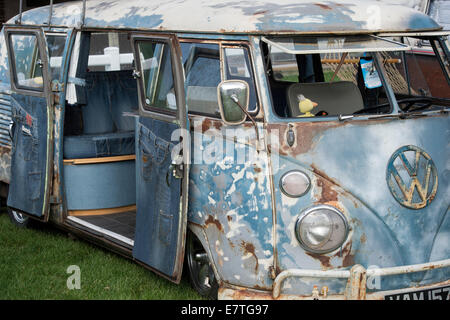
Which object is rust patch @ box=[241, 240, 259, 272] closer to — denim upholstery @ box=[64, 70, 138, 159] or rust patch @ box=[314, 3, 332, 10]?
rust patch @ box=[314, 3, 332, 10]

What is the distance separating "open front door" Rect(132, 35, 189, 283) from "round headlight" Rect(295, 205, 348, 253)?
0.81 metres

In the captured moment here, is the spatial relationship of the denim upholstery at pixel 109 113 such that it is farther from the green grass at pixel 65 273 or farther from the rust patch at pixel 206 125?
the rust patch at pixel 206 125

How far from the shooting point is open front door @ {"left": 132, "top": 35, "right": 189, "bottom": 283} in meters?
5.23

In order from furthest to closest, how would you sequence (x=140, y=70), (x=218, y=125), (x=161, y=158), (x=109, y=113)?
(x=109, y=113) → (x=140, y=70) → (x=161, y=158) → (x=218, y=125)

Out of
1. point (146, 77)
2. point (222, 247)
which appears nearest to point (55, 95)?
point (146, 77)

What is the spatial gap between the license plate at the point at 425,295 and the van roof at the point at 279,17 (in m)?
1.63

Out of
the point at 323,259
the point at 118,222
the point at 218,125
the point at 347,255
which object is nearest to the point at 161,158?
the point at 218,125

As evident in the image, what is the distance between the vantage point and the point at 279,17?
4.93m

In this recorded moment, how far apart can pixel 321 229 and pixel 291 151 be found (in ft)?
1.65

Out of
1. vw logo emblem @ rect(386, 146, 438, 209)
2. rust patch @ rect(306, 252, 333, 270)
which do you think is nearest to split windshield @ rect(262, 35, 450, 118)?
vw logo emblem @ rect(386, 146, 438, 209)

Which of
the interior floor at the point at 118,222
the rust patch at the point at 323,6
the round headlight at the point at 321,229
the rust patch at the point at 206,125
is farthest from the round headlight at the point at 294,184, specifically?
the interior floor at the point at 118,222

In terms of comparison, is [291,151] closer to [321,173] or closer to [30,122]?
[321,173]

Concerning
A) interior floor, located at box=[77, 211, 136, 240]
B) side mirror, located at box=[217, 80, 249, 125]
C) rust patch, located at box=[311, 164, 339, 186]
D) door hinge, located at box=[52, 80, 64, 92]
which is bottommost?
interior floor, located at box=[77, 211, 136, 240]
